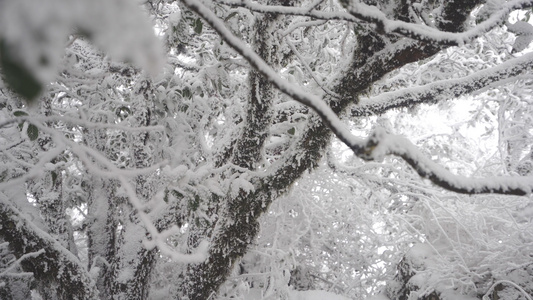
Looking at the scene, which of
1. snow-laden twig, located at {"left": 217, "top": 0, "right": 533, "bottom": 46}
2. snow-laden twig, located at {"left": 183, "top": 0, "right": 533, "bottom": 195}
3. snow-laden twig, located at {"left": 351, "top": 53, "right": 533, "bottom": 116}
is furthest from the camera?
snow-laden twig, located at {"left": 351, "top": 53, "right": 533, "bottom": 116}

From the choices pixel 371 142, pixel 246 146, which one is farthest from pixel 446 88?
pixel 371 142

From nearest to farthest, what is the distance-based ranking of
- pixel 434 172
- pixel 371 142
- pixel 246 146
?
pixel 371 142, pixel 434 172, pixel 246 146

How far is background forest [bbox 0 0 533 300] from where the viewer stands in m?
0.89

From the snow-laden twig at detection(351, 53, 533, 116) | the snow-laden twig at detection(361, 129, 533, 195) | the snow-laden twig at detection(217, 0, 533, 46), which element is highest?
the snow-laden twig at detection(351, 53, 533, 116)

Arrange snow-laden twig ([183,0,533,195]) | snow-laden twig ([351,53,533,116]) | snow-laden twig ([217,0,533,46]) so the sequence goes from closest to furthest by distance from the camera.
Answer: snow-laden twig ([183,0,533,195]), snow-laden twig ([217,0,533,46]), snow-laden twig ([351,53,533,116])

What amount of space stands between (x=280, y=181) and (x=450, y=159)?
434cm

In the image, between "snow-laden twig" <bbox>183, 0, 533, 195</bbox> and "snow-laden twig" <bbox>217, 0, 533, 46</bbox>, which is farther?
"snow-laden twig" <bbox>217, 0, 533, 46</bbox>

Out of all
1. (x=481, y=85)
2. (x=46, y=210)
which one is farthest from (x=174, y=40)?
(x=481, y=85)

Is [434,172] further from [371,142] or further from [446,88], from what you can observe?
[446,88]

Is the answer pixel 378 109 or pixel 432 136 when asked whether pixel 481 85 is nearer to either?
pixel 378 109

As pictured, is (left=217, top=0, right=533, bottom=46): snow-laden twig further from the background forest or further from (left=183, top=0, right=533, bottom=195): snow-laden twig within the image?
(left=183, top=0, right=533, bottom=195): snow-laden twig

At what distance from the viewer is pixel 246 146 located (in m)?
2.25

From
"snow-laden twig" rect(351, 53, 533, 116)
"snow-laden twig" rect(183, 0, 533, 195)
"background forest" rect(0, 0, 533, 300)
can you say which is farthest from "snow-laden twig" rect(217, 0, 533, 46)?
"snow-laden twig" rect(351, 53, 533, 116)

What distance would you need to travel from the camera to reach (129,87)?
12.5 feet
